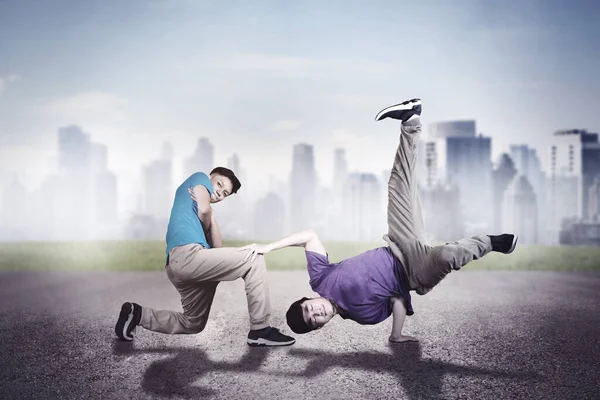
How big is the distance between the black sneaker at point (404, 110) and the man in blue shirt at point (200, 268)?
1685mm

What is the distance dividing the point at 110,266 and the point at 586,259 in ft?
37.5

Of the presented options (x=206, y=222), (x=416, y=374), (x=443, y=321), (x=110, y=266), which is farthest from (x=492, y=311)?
(x=110, y=266)

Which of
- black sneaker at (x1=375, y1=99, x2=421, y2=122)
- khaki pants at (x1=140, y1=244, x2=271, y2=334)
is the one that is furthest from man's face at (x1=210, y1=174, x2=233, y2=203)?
black sneaker at (x1=375, y1=99, x2=421, y2=122)

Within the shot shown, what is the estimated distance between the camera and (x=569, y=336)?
5.88 m

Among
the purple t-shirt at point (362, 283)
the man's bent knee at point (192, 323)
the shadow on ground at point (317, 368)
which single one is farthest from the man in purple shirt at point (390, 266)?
the man's bent knee at point (192, 323)

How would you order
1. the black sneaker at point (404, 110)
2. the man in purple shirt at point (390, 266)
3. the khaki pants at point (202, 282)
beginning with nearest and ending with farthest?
1. the man in purple shirt at point (390, 266)
2. the khaki pants at point (202, 282)
3. the black sneaker at point (404, 110)

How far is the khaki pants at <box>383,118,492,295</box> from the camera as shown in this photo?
484cm

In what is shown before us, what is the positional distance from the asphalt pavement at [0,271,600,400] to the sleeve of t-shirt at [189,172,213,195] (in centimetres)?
160

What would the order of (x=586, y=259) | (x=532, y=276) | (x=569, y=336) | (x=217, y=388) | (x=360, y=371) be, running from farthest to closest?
(x=586, y=259) < (x=532, y=276) < (x=569, y=336) < (x=360, y=371) < (x=217, y=388)

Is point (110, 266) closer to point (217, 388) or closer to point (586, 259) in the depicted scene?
point (217, 388)

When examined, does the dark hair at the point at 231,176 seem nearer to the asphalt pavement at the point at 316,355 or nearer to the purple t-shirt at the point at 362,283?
the purple t-shirt at the point at 362,283

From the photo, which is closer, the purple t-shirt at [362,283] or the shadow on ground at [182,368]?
the shadow on ground at [182,368]

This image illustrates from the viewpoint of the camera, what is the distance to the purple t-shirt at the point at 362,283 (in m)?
4.78

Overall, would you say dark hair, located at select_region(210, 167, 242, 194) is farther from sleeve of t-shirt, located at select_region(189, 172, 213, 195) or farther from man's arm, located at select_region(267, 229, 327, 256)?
man's arm, located at select_region(267, 229, 327, 256)
